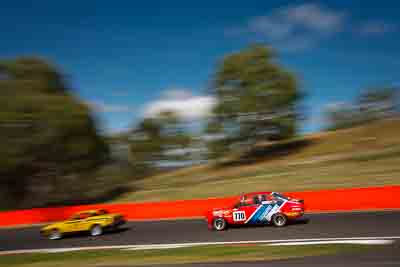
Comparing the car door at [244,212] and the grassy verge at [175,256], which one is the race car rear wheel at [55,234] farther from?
the car door at [244,212]

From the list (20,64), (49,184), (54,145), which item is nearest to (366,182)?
(54,145)

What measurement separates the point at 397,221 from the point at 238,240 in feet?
18.8

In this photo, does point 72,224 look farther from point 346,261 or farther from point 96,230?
point 346,261

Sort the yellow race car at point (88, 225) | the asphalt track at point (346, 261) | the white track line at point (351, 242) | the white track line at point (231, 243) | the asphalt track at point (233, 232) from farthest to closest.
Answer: the yellow race car at point (88, 225) → the asphalt track at point (233, 232) → the white track line at point (231, 243) → the white track line at point (351, 242) → the asphalt track at point (346, 261)

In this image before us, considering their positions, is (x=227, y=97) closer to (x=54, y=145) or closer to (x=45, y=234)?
(x=54, y=145)

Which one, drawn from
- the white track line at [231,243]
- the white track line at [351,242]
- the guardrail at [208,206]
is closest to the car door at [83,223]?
the white track line at [231,243]

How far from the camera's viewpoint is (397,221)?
585 inches

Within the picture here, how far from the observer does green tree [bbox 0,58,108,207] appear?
33062 mm

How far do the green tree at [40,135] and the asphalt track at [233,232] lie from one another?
1377cm

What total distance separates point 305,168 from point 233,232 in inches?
902

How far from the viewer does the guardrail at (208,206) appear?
1903 centimetres

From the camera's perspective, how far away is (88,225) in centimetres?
1894

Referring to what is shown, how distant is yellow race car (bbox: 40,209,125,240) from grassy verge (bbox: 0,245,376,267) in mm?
4191

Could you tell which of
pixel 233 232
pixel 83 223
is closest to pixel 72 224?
pixel 83 223
